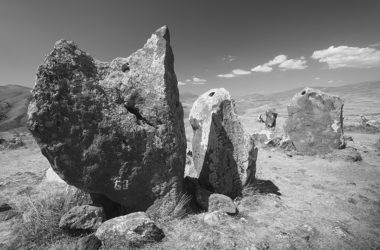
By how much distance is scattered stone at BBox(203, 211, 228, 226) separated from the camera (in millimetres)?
4246

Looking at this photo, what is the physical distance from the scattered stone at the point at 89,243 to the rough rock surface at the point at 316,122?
34.5 ft

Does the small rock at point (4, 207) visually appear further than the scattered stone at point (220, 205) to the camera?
Yes

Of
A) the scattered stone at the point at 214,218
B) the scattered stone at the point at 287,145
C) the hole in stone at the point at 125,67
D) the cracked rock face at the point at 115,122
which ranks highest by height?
the hole in stone at the point at 125,67

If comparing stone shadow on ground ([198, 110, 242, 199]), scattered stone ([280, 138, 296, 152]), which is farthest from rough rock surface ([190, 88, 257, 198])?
scattered stone ([280, 138, 296, 152])

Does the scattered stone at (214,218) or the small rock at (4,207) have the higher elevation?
the small rock at (4,207)

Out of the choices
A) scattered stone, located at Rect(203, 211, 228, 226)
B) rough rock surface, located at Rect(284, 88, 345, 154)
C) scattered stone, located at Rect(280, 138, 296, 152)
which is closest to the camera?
scattered stone, located at Rect(203, 211, 228, 226)

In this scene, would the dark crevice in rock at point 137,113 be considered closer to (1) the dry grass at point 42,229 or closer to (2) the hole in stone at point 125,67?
(2) the hole in stone at point 125,67

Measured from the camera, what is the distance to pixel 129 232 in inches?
141

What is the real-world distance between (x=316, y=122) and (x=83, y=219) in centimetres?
1100

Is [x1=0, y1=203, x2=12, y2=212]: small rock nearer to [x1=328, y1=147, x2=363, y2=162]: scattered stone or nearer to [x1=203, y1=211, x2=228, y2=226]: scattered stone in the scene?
[x1=203, y1=211, x2=228, y2=226]: scattered stone

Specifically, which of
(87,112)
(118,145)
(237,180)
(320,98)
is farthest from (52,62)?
(320,98)

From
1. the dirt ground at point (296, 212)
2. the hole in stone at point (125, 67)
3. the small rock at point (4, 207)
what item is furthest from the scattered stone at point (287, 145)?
the small rock at point (4, 207)

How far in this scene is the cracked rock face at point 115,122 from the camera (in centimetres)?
371

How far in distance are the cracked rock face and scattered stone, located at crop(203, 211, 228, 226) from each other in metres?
0.79
